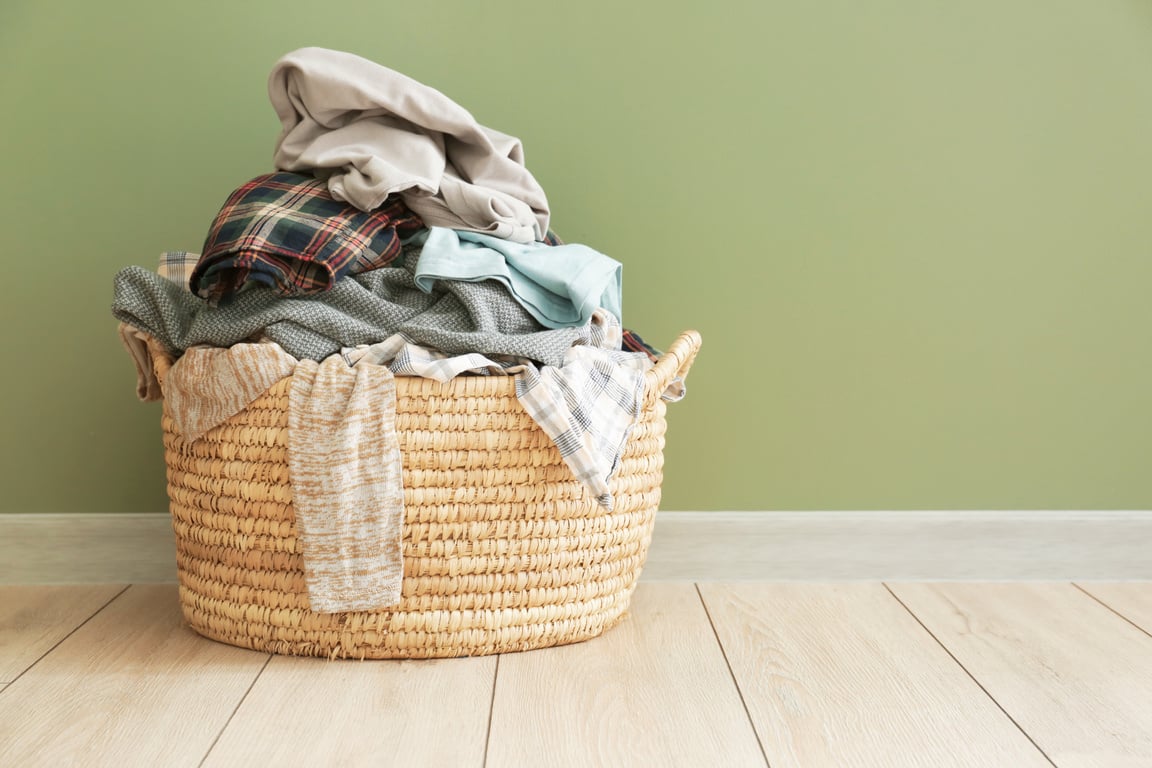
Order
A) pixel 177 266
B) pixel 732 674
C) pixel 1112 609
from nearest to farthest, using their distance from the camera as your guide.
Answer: pixel 732 674 < pixel 177 266 < pixel 1112 609

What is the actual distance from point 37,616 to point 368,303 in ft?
2.04

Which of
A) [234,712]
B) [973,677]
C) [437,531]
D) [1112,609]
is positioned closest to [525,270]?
[437,531]

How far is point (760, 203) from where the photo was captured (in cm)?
144

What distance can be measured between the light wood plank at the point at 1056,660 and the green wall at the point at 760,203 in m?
0.16

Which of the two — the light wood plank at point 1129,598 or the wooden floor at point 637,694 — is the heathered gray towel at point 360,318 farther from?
the light wood plank at point 1129,598

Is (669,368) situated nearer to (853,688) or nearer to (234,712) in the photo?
(853,688)

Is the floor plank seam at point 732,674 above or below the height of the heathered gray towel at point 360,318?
below

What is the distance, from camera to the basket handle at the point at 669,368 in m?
1.16

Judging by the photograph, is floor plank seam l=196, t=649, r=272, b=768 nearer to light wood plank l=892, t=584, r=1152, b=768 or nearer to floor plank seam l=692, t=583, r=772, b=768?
floor plank seam l=692, t=583, r=772, b=768

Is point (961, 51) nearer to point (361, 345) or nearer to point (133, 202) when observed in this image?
point (361, 345)

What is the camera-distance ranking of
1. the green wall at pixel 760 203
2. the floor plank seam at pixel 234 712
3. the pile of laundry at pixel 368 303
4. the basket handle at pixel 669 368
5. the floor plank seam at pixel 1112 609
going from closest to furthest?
the floor plank seam at pixel 234 712 < the pile of laundry at pixel 368 303 < the basket handle at pixel 669 368 < the floor plank seam at pixel 1112 609 < the green wall at pixel 760 203

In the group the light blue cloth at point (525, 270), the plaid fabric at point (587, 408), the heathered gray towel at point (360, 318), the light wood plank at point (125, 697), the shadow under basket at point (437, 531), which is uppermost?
the light blue cloth at point (525, 270)

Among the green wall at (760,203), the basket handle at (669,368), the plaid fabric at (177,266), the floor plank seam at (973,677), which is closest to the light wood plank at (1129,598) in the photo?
the green wall at (760,203)

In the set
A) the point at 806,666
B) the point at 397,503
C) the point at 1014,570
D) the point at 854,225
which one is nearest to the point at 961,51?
the point at 854,225
